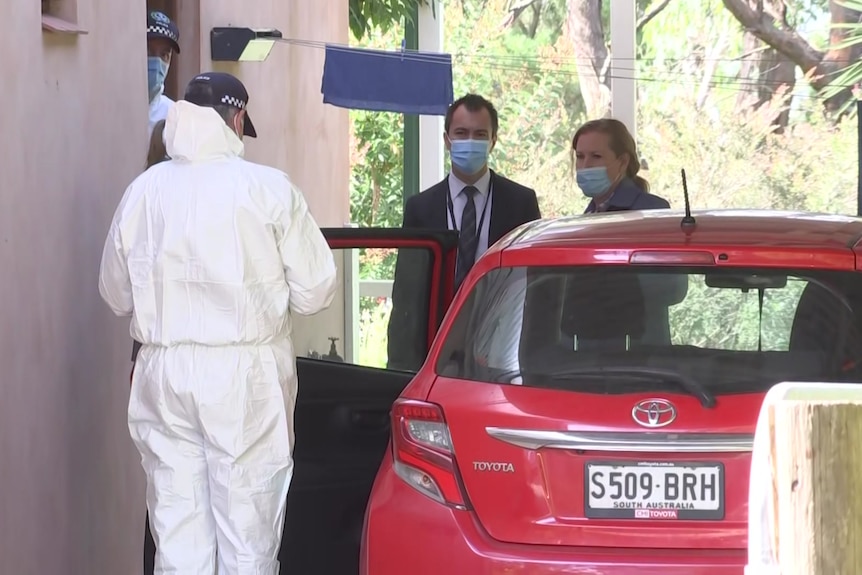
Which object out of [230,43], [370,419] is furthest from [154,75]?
[370,419]

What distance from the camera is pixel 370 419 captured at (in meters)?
4.54

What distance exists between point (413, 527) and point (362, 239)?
4.44 ft

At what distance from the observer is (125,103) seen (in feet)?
16.9

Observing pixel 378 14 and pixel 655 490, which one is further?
pixel 378 14

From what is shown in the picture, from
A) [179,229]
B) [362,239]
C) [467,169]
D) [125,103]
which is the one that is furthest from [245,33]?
[179,229]

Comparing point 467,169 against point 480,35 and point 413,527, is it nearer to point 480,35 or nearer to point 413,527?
Result: point 413,527

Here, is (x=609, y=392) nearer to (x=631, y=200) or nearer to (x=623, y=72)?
(x=631, y=200)

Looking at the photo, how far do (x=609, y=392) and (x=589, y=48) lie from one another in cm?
1089

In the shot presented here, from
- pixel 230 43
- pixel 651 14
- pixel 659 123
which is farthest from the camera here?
pixel 659 123

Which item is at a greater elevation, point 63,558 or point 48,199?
point 48,199

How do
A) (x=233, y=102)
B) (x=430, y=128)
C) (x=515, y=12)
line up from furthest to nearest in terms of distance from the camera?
(x=515, y=12) → (x=430, y=128) → (x=233, y=102)

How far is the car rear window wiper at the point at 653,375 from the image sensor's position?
3186mm

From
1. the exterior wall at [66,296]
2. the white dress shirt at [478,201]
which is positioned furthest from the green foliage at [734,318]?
the white dress shirt at [478,201]

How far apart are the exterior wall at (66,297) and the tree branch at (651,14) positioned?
850cm
